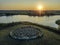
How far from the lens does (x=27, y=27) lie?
0.98 m

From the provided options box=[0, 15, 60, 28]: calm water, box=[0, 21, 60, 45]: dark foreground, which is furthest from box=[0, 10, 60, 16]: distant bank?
box=[0, 21, 60, 45]: dark foreground

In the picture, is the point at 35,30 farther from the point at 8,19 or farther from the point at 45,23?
the point at 8,19

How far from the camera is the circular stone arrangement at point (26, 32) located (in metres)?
0.87

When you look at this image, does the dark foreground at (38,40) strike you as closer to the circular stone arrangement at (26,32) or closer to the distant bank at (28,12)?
the circular stone arrangement at (26,32)

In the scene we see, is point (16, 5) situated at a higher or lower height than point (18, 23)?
higher

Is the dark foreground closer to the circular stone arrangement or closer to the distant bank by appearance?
the circular stone arrangement

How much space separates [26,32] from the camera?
0.91 m

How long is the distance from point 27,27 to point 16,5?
0.58 feet

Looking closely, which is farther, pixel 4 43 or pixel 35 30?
pixel 35 30

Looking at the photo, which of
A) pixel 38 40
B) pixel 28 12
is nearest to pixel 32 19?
pixel 28 12

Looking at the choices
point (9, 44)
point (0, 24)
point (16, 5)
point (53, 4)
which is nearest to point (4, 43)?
point (9, 44)

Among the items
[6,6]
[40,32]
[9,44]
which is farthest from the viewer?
[6,6]

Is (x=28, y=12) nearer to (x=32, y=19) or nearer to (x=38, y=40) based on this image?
(x=32, y=19)

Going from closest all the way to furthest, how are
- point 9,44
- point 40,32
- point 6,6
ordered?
1. point 9,44
2. point 40,32
3. point 6,6
